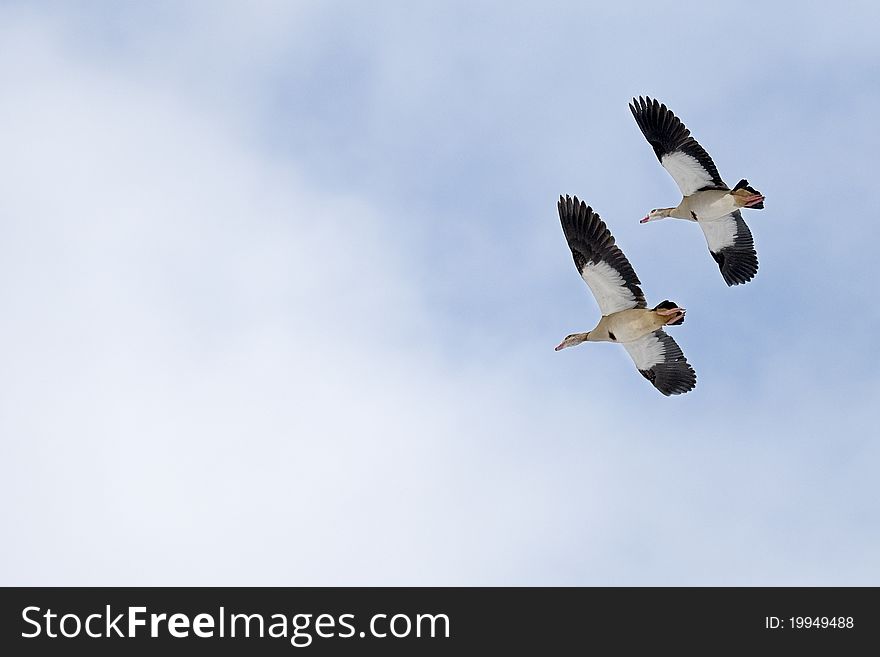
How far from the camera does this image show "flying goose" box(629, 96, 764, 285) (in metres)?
39.0

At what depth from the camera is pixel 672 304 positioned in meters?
34.8

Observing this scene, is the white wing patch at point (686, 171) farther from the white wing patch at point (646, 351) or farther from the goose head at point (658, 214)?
the white wing patch at point (646, 351)

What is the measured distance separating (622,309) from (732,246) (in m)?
7.59

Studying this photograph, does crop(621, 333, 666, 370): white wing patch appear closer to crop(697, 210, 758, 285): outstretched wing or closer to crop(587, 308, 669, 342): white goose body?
crop(587, 308, 669, 342): white goose body

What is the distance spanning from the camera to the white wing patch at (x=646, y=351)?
3650 centimetres

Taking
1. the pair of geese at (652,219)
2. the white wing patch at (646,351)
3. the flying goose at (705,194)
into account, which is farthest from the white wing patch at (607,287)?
the flying goose at (705,194)

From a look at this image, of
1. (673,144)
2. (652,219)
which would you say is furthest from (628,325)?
(652,219)

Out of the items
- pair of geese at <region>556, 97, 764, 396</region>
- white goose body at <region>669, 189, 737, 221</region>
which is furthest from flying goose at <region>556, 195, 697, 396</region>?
white goose body at <region>669, 189, 737, 221</region>

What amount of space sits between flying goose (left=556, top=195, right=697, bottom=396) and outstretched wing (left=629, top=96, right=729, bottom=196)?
5.71 m

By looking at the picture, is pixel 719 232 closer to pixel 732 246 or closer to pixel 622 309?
pixel 732 246

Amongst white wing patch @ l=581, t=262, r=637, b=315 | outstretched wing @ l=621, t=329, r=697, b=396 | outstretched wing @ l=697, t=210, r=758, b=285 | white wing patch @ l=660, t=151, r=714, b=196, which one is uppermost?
white wing patch @ l=660, t=151, r=714, b=196
